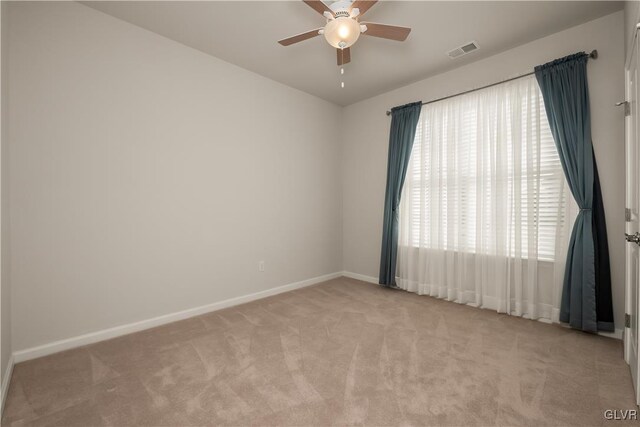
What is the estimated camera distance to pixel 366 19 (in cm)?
254

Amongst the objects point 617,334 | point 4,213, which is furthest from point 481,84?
point 4,213

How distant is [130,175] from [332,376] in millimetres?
2404

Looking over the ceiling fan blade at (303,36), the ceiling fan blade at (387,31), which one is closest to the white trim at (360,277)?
the ceiling fan blade at (387,31)

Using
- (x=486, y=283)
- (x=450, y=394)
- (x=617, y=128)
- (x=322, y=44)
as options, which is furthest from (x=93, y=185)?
(x=617, y=128)

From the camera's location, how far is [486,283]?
3.18 meters

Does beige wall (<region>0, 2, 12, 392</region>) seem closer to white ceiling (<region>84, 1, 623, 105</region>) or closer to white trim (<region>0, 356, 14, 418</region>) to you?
white trim (<region>0, 356, 14, 418</region>)

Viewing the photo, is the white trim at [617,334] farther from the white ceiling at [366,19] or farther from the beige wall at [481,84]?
the white ceiling at [366,19]

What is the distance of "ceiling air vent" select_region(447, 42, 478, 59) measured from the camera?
295 centimetres

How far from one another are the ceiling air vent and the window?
0.45 meters

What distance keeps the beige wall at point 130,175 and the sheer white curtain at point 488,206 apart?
1.78 meters

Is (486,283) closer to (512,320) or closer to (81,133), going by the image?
(512,320)

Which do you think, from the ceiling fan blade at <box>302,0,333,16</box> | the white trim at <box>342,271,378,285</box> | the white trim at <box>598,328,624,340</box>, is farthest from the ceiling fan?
the white trim at <box>342,271,378,285</box>

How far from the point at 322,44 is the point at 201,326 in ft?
9.94

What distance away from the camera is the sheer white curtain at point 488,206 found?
280 cm
